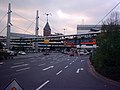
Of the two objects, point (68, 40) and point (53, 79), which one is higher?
point (68, 40)

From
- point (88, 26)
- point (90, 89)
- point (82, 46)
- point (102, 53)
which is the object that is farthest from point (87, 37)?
point (90, 89)

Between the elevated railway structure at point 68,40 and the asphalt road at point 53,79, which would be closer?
the asphalt road at point 53,79

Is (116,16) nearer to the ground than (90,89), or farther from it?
farther from it

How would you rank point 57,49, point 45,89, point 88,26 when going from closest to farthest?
point 45,89 → point 88,26 → point 57,49

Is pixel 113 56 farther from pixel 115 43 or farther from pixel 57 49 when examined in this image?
pixel 57 49

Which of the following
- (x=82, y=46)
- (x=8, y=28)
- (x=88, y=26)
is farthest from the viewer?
(x=88, y=26)

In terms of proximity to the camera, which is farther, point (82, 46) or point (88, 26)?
point (88, 26)

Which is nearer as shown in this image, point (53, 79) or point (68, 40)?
point (53, 79)

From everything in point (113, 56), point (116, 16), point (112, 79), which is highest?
point (116, 16)

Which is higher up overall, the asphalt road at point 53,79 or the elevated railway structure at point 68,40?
the elevated railway structure at point 68,40

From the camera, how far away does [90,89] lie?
12859 millimetres

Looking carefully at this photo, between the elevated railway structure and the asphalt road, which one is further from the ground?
the elevated railway structure

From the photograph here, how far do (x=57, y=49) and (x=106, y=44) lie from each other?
128 meters

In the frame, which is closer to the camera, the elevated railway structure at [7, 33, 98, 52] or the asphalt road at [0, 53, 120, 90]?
the asphalt road at [0, 53, 120, 90]
